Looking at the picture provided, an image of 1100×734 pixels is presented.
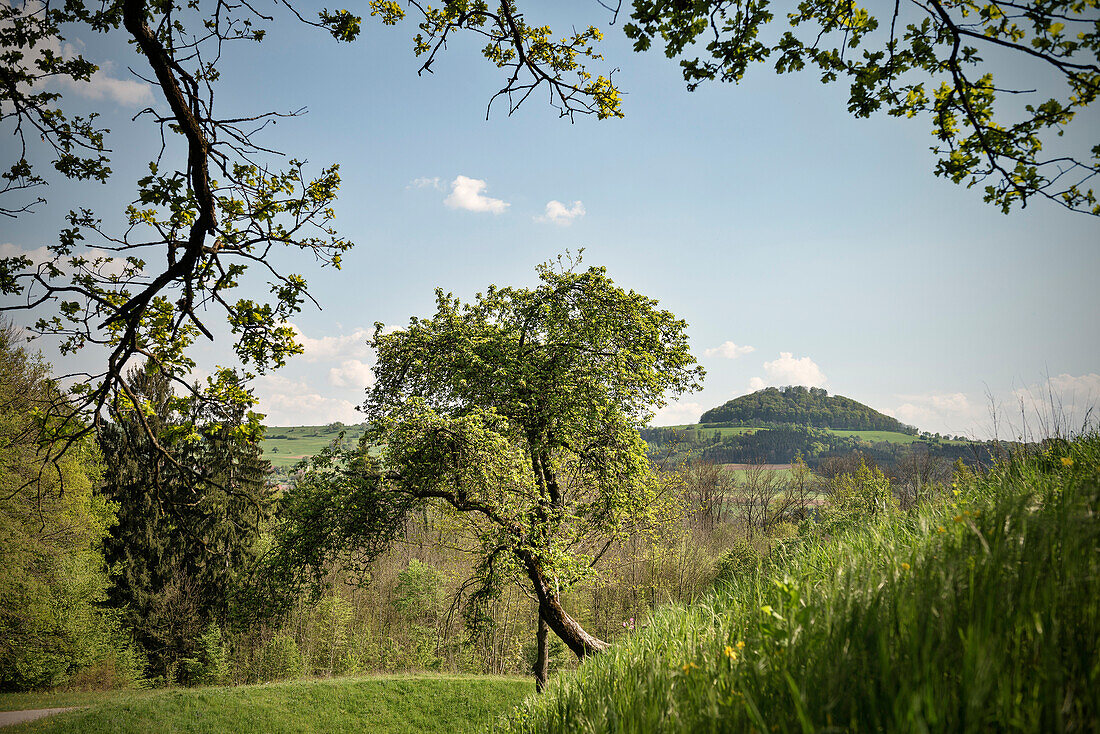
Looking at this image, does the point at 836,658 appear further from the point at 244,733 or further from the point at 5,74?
the point at 244,733

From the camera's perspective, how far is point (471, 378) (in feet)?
36.0

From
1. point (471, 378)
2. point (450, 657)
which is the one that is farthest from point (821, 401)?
point (471, 378)

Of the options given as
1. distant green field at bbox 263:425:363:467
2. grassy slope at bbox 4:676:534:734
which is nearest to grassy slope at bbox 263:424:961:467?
distant green field at bbox 263:425:363:467

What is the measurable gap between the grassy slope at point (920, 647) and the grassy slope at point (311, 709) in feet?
49.4

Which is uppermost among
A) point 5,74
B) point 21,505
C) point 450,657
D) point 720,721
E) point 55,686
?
point 5,74

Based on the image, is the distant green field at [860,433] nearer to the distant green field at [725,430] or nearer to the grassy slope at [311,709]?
the distant green field at [725,430]

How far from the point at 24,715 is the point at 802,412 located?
13232 centimetres

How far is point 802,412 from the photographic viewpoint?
12019 cm

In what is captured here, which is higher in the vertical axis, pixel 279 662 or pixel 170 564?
pixel 170 564

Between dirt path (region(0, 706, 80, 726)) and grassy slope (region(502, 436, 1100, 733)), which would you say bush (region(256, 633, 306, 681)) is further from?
grassy slope (region(502, 436, 1100, 733))

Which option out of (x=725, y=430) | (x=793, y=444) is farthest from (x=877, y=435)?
(x=725, y=430)

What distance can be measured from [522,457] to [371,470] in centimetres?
315

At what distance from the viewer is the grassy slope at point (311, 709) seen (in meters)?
15.0

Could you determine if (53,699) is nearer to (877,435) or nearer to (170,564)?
(170,564)
